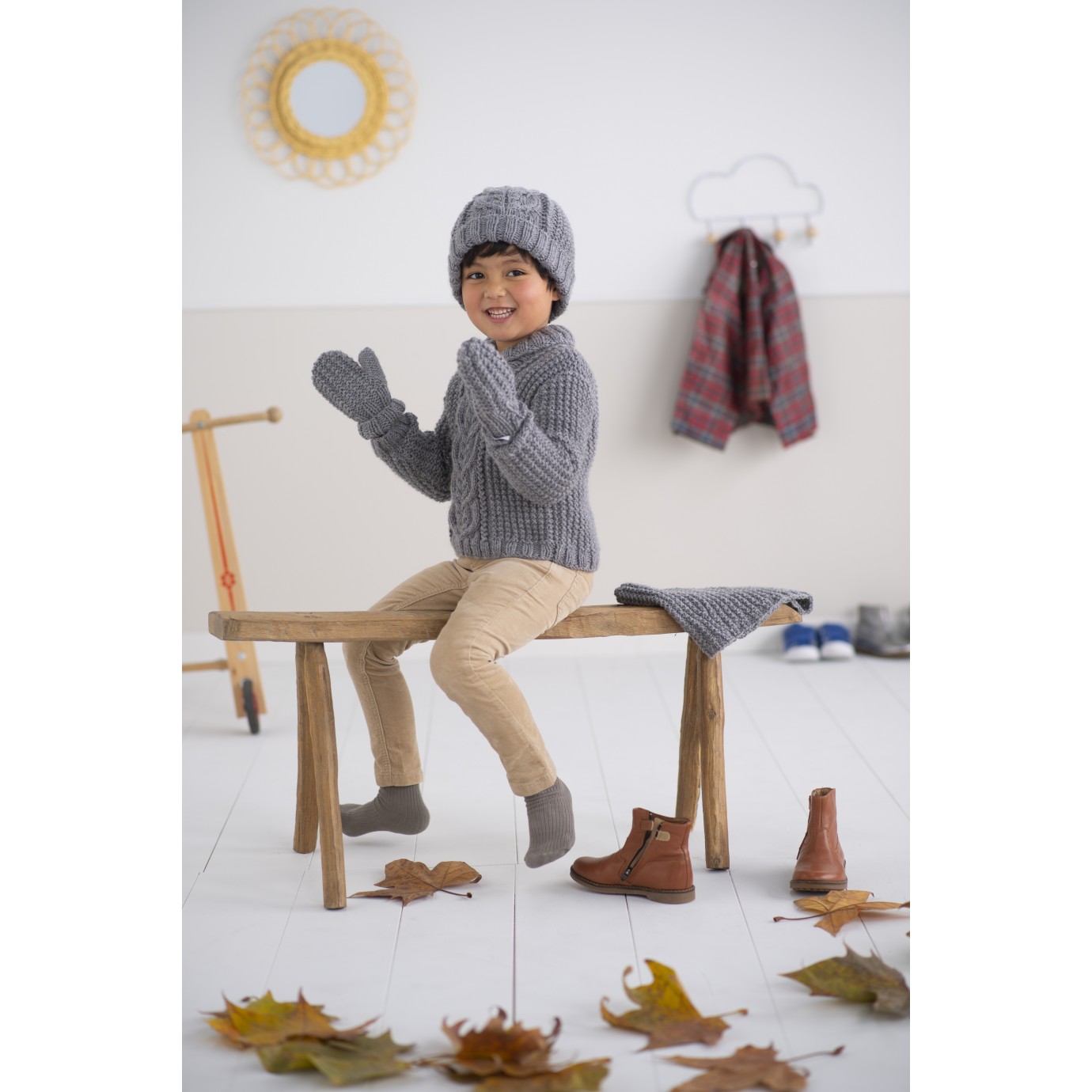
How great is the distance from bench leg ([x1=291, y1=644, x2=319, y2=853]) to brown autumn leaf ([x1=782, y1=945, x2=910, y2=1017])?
746 millimetres

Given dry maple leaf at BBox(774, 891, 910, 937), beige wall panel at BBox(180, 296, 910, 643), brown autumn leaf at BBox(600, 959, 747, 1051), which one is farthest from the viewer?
beige wall panel at BBox(180, 296, 910, 643)

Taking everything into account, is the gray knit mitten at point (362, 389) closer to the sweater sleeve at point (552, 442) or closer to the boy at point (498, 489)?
the boy at point (498, 489)

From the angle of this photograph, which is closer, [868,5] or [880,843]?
[880,843]

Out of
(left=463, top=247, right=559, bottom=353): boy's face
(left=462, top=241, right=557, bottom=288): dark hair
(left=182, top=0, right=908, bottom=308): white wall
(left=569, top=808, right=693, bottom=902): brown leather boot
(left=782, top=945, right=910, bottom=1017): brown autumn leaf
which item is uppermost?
(left=182, top=0, right=908, bottom=308): white wall

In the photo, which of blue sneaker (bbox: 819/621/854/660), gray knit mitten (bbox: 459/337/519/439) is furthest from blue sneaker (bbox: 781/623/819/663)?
gray knit mitten (bbox: 459/337/519/439)

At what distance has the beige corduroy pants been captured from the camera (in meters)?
1.64

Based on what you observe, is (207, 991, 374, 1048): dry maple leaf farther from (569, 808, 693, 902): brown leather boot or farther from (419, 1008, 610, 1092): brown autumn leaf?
(569, 808, 693, 902): brown leather boot

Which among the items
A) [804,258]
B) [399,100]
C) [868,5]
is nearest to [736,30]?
[868,5]

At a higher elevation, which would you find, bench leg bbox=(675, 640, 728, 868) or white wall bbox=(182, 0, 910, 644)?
white wall bbox=(182, 0, 910, 644)

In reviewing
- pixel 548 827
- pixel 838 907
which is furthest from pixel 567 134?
pixel 838 907

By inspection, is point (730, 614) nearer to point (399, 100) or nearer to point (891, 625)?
point (891, 625)

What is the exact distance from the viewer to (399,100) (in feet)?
10.9

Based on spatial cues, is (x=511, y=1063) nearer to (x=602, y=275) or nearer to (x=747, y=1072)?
(x=747, y=1072)

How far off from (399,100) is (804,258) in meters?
1.18
